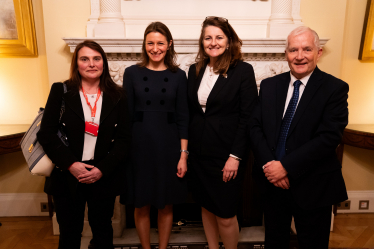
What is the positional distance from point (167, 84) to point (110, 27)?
1094mm

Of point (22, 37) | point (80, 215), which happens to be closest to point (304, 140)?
point (80, 215)

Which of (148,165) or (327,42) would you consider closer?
(148,165)

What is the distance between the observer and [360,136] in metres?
2.63

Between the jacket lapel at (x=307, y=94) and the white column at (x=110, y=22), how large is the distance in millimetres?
1839

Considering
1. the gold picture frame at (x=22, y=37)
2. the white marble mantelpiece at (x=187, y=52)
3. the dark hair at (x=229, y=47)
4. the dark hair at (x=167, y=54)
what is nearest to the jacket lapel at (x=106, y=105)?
the dark hair at (x=167, y=54)

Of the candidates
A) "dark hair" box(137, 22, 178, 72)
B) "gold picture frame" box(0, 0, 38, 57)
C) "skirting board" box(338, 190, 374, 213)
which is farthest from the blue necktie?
"gold picture frame" box(0, 0, 38, 57)

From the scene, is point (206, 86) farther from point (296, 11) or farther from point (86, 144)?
point (296, 11)

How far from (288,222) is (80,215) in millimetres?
1386

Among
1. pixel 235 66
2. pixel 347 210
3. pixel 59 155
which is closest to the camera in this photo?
pixel 59 155

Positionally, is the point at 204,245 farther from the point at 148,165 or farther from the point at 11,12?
the point at 11,12

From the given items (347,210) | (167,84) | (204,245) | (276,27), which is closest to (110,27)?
(167,84)

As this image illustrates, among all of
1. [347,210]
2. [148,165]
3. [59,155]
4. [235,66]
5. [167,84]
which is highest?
[235,66]

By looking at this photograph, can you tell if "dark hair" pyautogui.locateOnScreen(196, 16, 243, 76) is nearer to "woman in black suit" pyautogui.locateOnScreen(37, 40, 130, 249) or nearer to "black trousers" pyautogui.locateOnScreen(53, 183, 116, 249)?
"woman in black suit" pyautogui.locateOnScreen(37, 40, 130, 249)

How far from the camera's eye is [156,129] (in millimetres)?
1918
